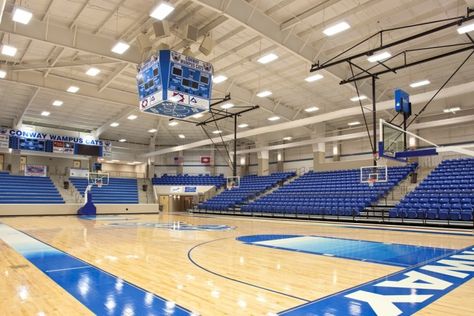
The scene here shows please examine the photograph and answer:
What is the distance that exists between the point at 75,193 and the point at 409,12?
70.8 feet

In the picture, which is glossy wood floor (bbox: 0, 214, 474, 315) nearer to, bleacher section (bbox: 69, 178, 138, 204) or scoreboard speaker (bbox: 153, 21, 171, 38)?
scoreboard speaker (bbox: 153, 21, 171, 38)

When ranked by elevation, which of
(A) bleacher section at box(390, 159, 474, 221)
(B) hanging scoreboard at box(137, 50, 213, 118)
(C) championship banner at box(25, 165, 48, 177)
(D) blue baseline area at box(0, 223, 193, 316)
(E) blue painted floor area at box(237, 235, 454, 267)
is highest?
(B) hanging scoreboard at box(137, 50, 213, 118)

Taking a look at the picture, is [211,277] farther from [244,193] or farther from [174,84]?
[244,193]

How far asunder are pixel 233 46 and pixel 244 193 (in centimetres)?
1118

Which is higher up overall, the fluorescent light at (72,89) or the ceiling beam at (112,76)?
the ceiling beam at (112,76)

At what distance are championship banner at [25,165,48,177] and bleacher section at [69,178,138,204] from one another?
1.83m

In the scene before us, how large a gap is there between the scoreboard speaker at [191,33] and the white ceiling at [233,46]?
282mm

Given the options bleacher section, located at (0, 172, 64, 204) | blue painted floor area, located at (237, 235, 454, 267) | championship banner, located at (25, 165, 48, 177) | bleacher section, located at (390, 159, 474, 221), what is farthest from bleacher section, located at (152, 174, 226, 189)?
blue painted floor area, located at (237, 235, 454, 267)

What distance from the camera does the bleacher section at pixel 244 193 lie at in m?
20.4

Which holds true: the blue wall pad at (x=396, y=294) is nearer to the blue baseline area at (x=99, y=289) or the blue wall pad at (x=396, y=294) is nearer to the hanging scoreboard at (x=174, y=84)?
the blue baseline area at (x=99, y=289)

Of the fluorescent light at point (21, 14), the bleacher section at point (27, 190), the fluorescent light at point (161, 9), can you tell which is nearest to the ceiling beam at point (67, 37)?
the fluorescent light at point (21, 14)

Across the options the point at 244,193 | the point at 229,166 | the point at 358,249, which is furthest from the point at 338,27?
the point at 229,166

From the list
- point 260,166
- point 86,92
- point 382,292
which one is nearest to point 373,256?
point 382,292

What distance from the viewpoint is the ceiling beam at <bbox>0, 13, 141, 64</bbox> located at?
951cm
